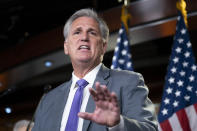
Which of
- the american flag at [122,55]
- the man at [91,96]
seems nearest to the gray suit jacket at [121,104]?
the man at [91,96]

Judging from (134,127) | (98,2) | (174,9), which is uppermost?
(98,2)

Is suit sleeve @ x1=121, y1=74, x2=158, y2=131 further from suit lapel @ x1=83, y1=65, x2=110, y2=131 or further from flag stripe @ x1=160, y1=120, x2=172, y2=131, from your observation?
flag stripe @ x1=160, y1=120, x2=172, y2=131

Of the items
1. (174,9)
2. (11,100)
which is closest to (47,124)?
(174,9)

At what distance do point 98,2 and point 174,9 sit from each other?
78.0 inches

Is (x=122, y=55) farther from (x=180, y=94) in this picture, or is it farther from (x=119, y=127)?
(x=119, y=127)

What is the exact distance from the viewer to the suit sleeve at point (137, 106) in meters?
1.51

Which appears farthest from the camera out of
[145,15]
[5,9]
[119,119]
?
[5,9]

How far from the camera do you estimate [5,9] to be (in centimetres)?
682

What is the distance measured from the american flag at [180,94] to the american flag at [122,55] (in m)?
0.52

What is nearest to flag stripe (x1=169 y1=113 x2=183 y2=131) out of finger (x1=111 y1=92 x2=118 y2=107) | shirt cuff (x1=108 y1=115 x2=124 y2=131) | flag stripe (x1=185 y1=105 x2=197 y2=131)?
flag stripe (x1=185 y1=105 x2=197 y2=131)

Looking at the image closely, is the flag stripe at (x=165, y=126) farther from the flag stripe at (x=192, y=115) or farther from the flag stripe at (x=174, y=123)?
the flag stripe at (x=192, y=115)

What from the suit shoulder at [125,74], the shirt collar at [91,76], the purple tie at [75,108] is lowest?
the purple tie at [75,108]

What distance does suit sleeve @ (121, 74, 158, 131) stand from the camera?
1.51 m

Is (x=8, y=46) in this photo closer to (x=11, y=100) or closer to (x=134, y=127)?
(x=11, y=100)
